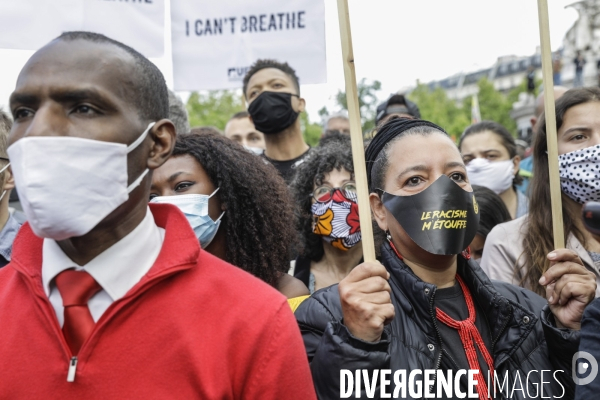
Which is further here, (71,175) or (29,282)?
(29,282)

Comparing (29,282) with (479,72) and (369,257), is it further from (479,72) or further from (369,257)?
(479,72)

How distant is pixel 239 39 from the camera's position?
571 centimetres

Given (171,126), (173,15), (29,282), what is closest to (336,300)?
(171,126)

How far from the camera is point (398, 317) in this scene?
265cm

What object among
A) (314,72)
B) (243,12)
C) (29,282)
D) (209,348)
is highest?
(243,12)

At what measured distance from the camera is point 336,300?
2693mm

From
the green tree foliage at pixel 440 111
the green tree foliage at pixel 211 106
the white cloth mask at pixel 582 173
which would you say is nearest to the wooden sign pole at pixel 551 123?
the white cloth mask at pixel 582 173

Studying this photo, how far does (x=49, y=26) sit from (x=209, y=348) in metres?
3.72

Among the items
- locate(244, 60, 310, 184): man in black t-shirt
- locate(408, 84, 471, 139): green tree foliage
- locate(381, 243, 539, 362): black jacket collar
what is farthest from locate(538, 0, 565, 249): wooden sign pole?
locate(408, 84, 471, 139): green tree foliage

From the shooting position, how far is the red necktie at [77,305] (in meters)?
1.76

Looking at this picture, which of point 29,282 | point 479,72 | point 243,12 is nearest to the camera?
point 29,282

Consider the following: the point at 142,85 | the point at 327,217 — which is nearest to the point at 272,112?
the point at 327,217

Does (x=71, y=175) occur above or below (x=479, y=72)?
below

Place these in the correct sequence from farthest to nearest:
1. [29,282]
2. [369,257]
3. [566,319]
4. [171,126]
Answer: [566,319] → [369,257] → [171,126] → [29,282]
